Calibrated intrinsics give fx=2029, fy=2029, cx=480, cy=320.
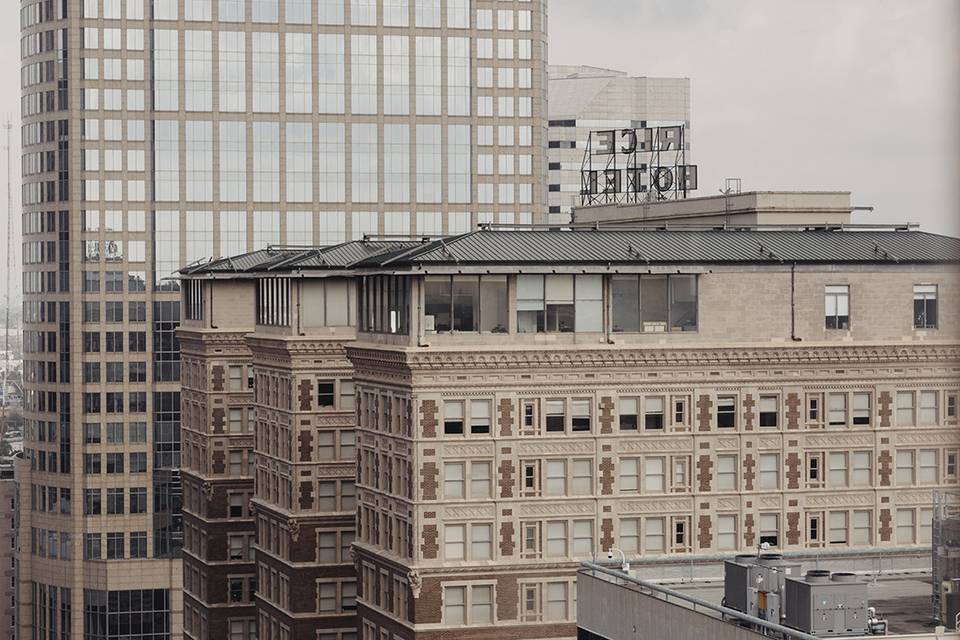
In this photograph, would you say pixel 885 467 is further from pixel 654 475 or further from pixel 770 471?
pixel 654 475

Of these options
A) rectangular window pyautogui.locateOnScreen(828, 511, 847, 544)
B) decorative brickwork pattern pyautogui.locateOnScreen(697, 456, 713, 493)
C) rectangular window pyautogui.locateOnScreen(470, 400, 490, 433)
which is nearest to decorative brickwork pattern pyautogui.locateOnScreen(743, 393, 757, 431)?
decorative brickwork pattern pyautogui.locateOnScreen(697, 456, 713, 493)

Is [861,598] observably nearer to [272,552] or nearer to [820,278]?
[820,278]

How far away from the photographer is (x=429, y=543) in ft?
359

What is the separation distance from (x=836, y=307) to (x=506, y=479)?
22.2m

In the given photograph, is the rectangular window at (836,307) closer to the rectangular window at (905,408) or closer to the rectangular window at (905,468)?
the rectangular window at (905,408)

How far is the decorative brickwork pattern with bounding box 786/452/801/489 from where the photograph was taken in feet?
378

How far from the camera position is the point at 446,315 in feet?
361

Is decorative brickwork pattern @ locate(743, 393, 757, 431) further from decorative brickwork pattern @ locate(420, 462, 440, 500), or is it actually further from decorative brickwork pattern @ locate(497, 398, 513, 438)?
decorative brickwork pattern @ locate(420, 462, 440, 500)

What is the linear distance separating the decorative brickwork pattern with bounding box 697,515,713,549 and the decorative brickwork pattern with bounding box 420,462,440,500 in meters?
15.5

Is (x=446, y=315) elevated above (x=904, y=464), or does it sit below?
above

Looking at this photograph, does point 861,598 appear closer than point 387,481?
Yes

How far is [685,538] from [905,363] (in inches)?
654

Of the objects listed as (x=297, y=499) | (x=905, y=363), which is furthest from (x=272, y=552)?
(x=905, y=363)

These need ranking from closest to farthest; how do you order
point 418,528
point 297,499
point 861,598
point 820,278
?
point 861,598 < point 418,528 < point 820,278 < point 297,499
